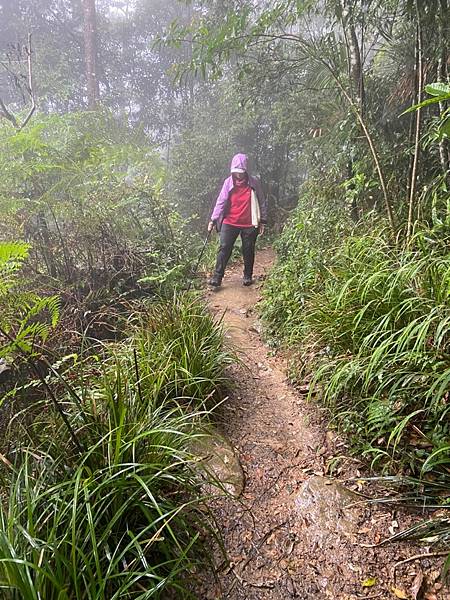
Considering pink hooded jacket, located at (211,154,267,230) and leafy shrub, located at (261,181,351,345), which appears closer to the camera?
leafy shrub, located at (261,181,351,345)

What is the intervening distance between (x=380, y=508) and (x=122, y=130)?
9.39m

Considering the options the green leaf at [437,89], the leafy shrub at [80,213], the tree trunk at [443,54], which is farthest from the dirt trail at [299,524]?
the leafy shrub at [80,213]

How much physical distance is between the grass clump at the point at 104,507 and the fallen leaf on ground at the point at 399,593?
2.88 ft

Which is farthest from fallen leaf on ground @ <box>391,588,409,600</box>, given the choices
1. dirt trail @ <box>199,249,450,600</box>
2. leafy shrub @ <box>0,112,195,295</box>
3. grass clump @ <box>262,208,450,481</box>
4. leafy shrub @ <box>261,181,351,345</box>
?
leafy shrub @ <box>0,112,195,295</box>

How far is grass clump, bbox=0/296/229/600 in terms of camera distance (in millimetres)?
1408

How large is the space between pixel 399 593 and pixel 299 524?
561mm

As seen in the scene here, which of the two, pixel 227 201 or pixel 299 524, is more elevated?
pixel 227 201

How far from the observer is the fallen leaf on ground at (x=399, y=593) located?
1.62 meters

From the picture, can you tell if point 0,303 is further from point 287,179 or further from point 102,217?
point 287,179

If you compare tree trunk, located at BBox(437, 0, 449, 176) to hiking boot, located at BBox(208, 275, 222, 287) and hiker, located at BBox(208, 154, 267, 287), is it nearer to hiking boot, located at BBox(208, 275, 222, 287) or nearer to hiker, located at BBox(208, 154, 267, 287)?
hiker, located at BBox(208, 154, 267, 287)

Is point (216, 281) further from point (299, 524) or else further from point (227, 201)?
point (299, 524)

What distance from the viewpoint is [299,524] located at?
2070 millimetres

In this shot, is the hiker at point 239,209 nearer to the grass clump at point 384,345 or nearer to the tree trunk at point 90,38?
the grass clump at point 384,345

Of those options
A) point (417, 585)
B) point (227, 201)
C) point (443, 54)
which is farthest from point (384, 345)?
point (227, 201)
